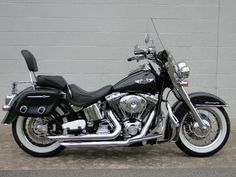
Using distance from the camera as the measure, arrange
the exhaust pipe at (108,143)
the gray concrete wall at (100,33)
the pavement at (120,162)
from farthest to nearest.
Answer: the gray concrete wall at (100,33), the exhaust pipe at (108,143), the pavement at (120,162)

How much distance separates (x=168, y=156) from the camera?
5988mm

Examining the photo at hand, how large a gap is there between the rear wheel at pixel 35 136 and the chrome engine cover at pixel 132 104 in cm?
86

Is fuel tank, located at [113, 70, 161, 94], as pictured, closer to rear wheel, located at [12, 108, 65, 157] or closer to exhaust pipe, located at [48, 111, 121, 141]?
exhaust pipe, located at [48, 111, 121, 141]

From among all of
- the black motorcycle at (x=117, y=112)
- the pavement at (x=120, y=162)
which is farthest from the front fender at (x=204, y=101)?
the pavement at (x=120, y=162)

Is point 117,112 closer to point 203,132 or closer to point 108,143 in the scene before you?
point 108,143

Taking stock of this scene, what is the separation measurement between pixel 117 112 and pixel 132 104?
0.22m

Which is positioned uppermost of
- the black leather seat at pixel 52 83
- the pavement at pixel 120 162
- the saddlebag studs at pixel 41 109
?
the black leather seat at pixel 52 83

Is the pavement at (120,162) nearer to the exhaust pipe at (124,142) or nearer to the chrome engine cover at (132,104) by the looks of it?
the exhaust pipe at (124,142)

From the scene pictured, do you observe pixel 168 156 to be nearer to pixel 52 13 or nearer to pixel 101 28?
pixel 101 28

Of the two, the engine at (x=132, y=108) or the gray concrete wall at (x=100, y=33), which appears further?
the gray concrete wall at (x=100, y=33)

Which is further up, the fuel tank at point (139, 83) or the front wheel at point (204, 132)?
the fuel tank at point (139, 83)

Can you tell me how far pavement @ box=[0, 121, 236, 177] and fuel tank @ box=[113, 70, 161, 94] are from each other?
2.98 feet

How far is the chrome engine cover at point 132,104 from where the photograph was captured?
5.65 metres

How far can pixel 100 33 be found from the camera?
25.1ft
